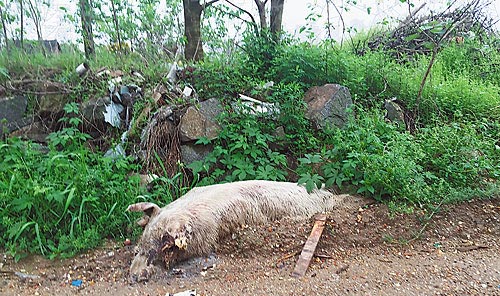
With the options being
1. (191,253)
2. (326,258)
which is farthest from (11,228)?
(326,258)

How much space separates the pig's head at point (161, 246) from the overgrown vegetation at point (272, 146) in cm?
58

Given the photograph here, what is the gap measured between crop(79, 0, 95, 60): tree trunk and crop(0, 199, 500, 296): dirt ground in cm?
312

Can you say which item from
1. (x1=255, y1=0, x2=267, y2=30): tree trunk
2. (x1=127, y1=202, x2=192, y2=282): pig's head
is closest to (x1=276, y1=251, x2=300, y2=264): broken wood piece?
(x1=127, y1=202, x2=192, y2=282): pig's head

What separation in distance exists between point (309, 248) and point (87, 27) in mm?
4206

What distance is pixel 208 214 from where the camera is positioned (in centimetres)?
266

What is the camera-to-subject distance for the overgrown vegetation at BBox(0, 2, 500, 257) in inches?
120

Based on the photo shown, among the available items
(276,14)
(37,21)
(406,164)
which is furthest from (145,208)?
(37,21)

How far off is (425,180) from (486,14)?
15.4 feet

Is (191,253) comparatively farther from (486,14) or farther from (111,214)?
(486,14)

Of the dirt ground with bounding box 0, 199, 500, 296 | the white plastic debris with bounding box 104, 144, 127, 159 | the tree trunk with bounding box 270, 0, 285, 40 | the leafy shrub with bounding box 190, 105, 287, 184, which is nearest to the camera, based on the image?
the dirt ground with bounding box 0, 199, 500, 296

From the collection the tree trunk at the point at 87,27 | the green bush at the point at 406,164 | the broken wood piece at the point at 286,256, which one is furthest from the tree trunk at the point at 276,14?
the broken wood piece at the point at 286,256

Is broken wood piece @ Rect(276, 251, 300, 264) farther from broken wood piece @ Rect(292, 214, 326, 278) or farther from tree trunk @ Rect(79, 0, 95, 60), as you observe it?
tree trunk @ Rect(79, 0, 95, 60)

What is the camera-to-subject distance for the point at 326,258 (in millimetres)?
2576

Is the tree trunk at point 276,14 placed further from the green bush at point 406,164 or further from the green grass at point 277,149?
the green bush at point 406,164
